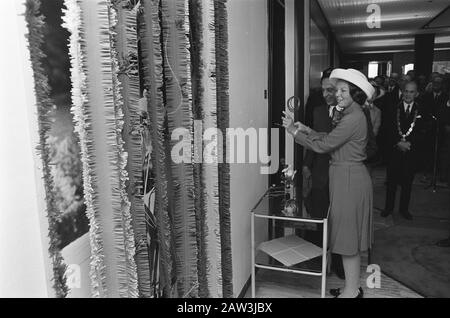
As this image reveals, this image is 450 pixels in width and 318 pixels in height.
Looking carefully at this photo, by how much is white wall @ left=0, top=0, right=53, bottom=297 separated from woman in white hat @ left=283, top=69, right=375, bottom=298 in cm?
160

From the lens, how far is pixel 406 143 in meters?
3.08

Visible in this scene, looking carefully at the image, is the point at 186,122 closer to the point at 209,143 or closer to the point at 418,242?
the point at 209,143

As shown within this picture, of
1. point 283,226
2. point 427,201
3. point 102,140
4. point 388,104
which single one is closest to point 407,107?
point 388,104

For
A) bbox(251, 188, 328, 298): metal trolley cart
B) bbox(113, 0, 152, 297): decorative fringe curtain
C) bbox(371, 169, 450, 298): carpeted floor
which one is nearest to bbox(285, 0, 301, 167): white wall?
bbox(251, 188, 328, 298): metal trolley cart

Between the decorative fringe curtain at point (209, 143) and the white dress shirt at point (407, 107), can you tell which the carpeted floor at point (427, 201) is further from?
the decorative fringe curtain at point (209, 143)

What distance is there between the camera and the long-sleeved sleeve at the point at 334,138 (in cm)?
197

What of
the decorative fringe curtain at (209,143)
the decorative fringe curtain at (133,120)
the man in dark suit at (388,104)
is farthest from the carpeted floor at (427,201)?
the decorative fringe curtain at (133,120)

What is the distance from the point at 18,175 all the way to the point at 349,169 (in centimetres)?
177

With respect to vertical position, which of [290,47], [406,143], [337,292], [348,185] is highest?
[290,47]

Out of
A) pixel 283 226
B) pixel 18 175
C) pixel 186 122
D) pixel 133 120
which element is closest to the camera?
pixel 18 175

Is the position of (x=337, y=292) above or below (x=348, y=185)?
below

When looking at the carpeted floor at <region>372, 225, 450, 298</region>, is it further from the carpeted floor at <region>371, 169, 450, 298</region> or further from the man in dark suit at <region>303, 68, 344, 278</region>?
the man in dark suit at <region>303, 68, 344, 278</region>
